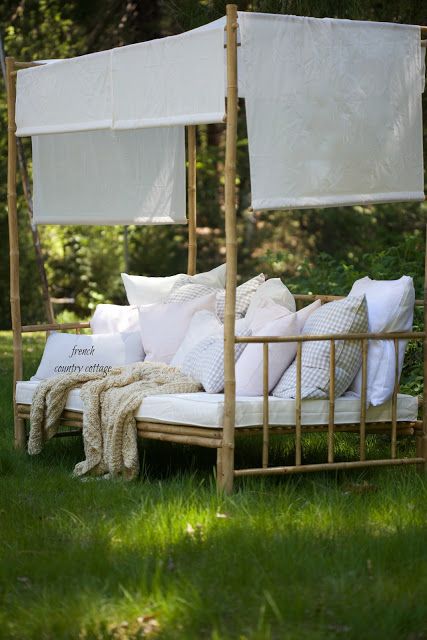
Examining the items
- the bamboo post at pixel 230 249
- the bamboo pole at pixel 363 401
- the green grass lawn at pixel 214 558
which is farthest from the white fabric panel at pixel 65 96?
the green grass lawn at pixel 214 558

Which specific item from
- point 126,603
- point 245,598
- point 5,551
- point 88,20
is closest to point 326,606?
point 245,598

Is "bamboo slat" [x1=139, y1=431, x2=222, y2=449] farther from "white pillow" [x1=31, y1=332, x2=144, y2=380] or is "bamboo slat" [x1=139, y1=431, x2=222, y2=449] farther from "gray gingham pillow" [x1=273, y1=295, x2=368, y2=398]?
"white pillow" [x1=31, y1=332, x2=144, y2=380]

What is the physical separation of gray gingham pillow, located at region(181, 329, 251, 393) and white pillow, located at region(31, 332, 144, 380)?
1.91 ft

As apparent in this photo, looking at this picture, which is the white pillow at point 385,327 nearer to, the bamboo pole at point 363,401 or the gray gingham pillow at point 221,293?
the bamboo pole at point 363,401

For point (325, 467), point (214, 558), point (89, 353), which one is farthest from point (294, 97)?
point (89, 353)

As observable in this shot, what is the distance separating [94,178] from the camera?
605 cm

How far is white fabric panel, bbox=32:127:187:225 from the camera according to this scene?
239 inches

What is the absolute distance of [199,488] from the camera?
14.6ft

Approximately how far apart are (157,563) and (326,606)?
1.82ft

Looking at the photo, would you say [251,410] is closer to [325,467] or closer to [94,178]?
[325,467]

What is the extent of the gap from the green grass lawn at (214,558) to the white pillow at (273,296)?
888mm

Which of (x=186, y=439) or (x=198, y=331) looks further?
(x=198, y=331)

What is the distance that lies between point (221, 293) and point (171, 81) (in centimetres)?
150

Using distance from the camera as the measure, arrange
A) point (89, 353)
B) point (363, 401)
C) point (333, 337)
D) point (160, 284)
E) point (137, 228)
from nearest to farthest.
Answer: point (333, 337), point (363, 401), point (89, 353), point (160, 284), point (137, 228)
